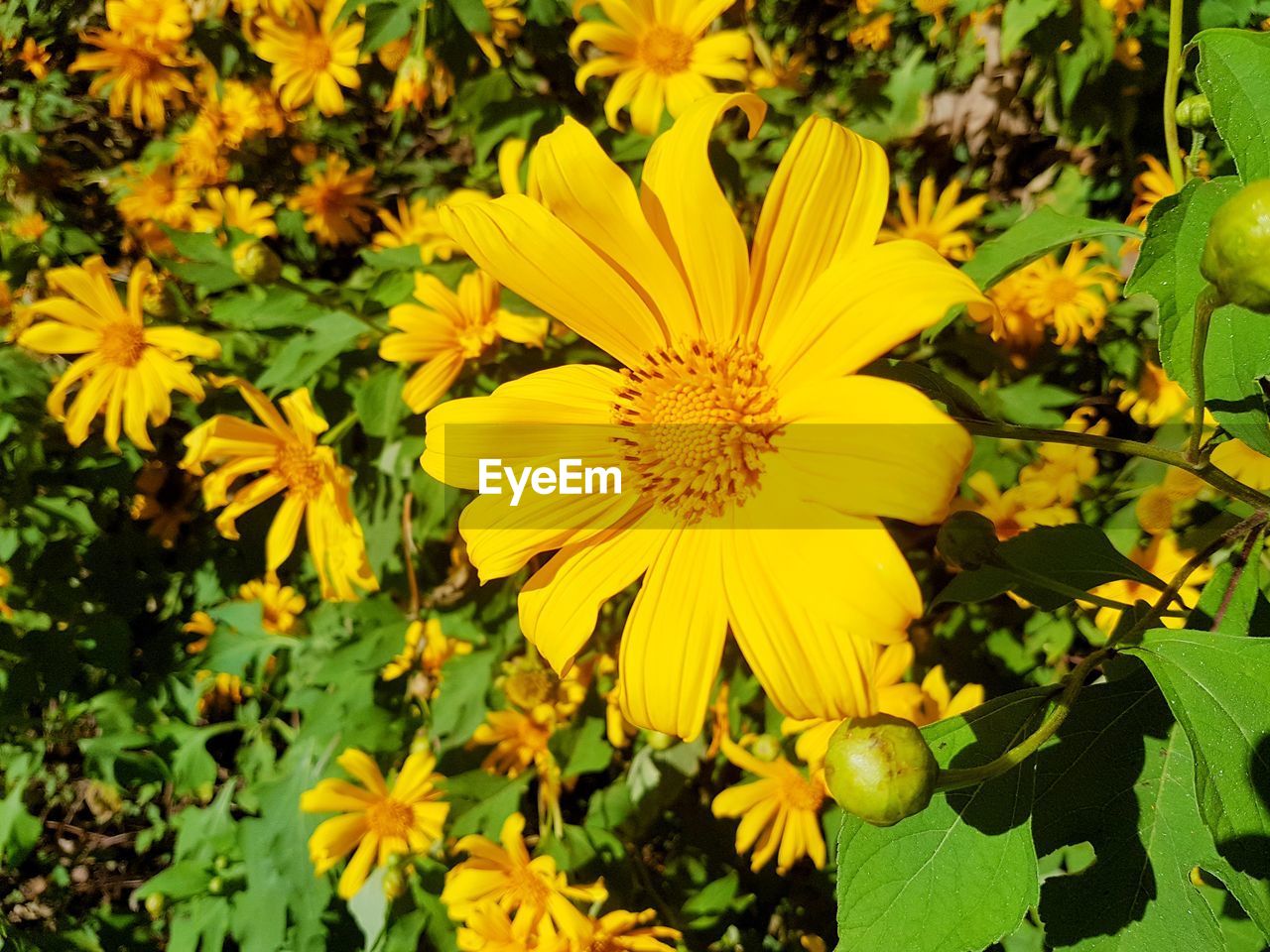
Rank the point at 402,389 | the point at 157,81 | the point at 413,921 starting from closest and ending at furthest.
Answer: the point at 402,389
the point at 413,921
the point at 157,81

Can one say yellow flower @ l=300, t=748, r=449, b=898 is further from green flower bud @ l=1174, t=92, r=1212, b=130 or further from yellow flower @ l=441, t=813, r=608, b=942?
green flower bud @ l=1174, t=92, r=1212, b=130

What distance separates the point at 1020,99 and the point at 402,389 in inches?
81.4

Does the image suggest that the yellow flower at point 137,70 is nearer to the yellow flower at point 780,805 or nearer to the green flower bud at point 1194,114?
the yellow flower at point 780,805

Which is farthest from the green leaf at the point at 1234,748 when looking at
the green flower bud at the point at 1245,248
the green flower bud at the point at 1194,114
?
the green flower bud at the point at 1194,114

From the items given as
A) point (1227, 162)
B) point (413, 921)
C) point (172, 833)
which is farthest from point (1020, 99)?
point (172, 833)

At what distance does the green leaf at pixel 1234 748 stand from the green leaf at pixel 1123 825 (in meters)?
0.17

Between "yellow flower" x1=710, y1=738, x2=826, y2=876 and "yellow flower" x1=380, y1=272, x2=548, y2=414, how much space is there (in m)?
0.96

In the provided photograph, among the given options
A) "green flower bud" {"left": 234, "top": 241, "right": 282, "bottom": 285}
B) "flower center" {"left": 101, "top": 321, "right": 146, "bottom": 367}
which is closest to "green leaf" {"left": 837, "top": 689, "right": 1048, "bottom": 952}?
"green flower bud" {"left": 234, "top": 241, "right": 282, "bottom": 285}

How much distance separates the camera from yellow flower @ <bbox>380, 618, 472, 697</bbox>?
2.21 m

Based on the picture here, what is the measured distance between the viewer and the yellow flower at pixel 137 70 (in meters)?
2.99

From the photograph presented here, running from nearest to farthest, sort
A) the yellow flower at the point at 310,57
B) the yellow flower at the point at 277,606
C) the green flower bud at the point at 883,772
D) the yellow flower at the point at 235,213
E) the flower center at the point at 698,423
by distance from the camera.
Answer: the green flower bud at the point at 883,772 → the flower center at the point at 698,423 → the yellow flower at the point at 277,606 → the yellow flower at the point at 310,57 → the yellow flower at the point at 235,213

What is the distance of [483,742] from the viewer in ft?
6.95

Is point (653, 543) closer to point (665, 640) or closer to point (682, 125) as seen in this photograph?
point (665, 640)

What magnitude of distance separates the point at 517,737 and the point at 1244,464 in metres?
1.61
